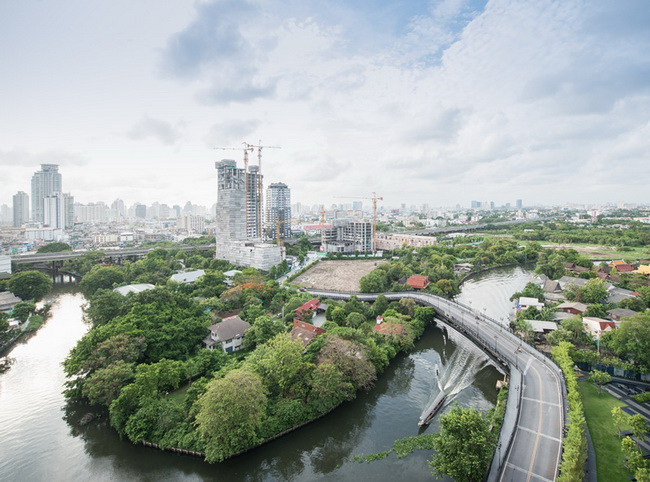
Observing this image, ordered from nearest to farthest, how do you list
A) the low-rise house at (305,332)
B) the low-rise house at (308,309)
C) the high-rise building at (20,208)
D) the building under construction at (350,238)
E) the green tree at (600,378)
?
the green tree at (600,378) → the low-rise house at (305,332) → the low-rise house at (308,309) → the building under construction at (350,238) → the high-rise building at (20,208)

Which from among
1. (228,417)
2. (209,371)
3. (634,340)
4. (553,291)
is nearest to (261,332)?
(209,371)

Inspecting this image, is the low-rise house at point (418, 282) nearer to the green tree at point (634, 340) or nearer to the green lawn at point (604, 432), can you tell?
the green tree at point (634, 340)

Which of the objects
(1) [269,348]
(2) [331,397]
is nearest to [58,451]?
(1) [269,348]

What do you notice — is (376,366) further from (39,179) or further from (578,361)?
(39,179)

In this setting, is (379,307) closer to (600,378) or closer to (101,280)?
(600,378)

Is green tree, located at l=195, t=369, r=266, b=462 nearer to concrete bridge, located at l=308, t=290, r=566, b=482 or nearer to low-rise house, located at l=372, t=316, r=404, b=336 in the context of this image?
concrete bridge, located at l=308, t=290, r=566, b=482

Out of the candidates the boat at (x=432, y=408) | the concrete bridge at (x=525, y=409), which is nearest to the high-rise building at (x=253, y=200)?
the concrete bridge at (x=525, y=409)
